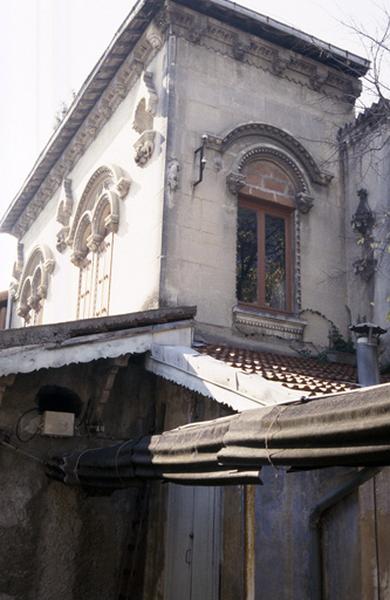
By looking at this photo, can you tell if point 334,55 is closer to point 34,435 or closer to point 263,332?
point 263,332

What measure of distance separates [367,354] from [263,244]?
334cm

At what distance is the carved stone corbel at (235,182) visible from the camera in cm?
1161

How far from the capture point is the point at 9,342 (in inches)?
317

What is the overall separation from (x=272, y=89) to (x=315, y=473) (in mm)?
7714

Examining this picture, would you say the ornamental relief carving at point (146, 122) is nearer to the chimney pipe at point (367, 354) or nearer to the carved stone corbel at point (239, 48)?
the carved stone corbel at point (239, 48)

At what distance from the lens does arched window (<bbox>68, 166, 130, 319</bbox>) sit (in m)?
12.7

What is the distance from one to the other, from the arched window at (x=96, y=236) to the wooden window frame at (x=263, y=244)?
2272 mm

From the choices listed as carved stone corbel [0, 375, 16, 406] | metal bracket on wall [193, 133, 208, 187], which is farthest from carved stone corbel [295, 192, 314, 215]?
carved stone corbel [0, 375, 16, 406]

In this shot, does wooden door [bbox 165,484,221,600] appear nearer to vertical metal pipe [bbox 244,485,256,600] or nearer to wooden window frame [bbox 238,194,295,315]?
vertical metal pipe [bbox 244,485,256,600]

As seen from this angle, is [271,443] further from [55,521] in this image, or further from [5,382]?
[55,521]

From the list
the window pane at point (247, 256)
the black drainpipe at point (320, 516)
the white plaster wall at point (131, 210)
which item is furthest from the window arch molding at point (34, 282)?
the black drainpipe at point (320, 516)

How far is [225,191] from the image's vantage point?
11.6 meters

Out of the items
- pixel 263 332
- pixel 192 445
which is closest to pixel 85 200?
pixel 263 332

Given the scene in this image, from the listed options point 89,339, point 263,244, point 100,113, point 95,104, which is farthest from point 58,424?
point 95,104
